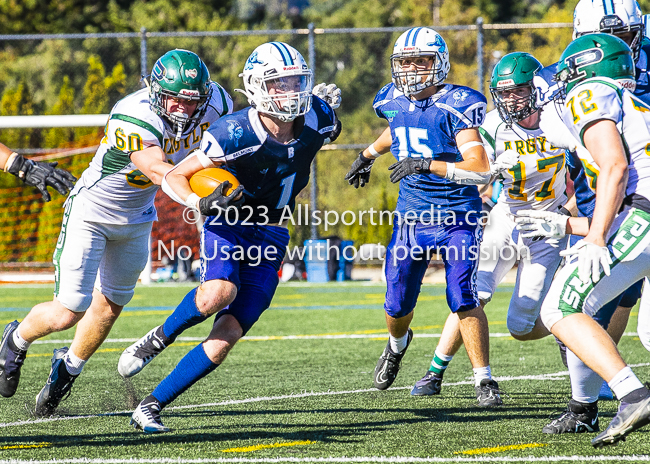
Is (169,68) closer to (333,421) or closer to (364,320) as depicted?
(333,421)

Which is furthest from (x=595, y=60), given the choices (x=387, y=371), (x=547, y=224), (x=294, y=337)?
(x=294, y=337)

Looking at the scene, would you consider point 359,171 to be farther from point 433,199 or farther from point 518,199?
point 518,199

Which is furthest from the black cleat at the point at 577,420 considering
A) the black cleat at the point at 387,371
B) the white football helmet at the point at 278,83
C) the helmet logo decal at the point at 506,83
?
the helmet logo decal at the point at 506,83

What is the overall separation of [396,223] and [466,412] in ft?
4.13

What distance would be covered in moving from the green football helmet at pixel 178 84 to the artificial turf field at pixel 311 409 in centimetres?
159

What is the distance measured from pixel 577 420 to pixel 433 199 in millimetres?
1643

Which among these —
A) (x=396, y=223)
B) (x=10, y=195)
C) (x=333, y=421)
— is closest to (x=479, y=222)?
(x=396, y=223)

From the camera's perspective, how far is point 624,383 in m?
3.37

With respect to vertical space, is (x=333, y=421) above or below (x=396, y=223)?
below

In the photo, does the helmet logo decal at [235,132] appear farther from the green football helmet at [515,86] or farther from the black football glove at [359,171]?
the green football helmet at [515,86]

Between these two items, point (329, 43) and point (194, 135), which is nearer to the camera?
point (194, 135)

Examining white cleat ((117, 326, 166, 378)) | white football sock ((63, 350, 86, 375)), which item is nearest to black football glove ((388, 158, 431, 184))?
white cleat ((117, 326, 166, 378))

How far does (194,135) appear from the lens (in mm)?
4887

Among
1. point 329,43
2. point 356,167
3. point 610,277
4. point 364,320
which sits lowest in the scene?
point 364,320
